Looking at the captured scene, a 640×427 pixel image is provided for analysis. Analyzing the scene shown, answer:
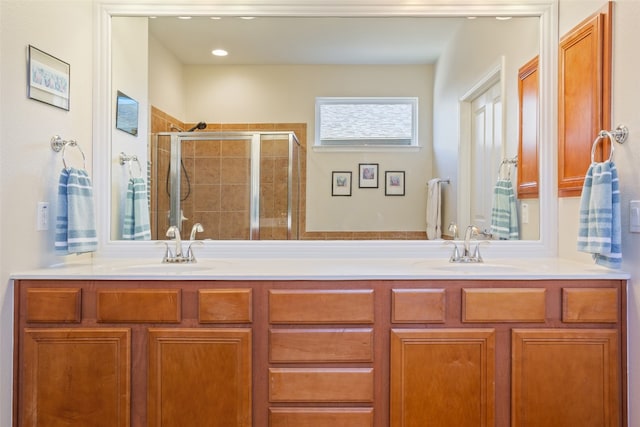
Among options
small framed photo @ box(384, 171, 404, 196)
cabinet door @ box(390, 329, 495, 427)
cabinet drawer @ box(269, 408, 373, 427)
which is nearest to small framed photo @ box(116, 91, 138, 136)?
small framed photo @ box(384, 171, 404, 196)

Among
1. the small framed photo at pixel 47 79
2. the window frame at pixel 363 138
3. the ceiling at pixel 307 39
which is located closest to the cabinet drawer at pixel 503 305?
the window frame at pixel 363 138

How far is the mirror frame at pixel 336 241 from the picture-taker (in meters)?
2.25

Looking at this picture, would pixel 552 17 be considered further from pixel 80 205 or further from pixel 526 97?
pixel 80 205

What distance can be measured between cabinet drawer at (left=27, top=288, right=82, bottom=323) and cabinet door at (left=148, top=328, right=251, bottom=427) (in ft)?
1.33

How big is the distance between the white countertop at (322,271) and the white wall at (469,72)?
1.36 ft

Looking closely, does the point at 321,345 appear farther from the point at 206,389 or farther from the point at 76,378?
the point at 76,378

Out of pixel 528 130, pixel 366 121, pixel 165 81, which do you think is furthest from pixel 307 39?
pixel 528 130

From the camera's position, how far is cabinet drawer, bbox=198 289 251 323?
1.71 meters

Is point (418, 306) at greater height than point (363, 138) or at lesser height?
lesser

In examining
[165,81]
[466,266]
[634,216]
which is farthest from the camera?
[165,81]

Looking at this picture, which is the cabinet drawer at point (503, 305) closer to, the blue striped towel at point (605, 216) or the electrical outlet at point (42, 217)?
the blue striped towel at point (605, 216)

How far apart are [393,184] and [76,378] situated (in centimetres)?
169

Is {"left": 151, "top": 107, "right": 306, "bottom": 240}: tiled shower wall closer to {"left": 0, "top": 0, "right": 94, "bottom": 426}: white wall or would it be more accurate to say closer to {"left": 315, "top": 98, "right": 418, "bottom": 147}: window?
{"left": 315, "top": 98, "right": 418, "bottom": 147}: window

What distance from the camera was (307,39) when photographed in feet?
7.56
